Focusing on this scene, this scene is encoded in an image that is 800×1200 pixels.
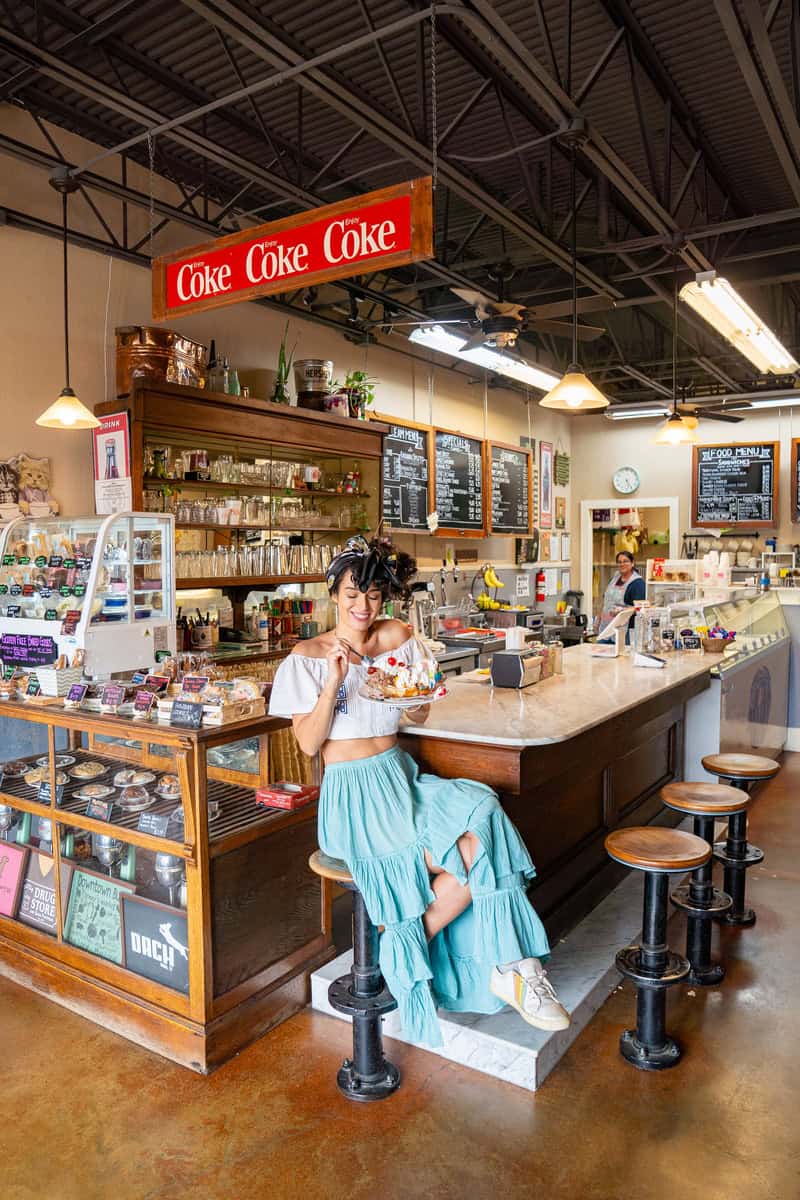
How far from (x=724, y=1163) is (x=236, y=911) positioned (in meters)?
1.67

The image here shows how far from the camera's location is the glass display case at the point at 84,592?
13.1 ft

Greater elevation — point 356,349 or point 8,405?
point 356,349

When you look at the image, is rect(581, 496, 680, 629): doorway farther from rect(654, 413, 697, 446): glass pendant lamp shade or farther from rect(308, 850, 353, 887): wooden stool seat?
rect(308, 850, 353, 887): wooden stool seat

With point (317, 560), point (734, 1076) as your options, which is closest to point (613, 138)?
point (317, 560)

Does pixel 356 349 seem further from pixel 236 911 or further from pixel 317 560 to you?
pixel 236 911

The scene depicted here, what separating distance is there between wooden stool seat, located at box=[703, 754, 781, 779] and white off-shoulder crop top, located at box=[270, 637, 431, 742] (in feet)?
5.74

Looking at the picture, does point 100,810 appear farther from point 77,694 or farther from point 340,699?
point 340,699

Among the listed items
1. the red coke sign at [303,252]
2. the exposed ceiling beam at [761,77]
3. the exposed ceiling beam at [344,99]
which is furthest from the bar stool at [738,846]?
the exposed ceiling beam at [344,99]

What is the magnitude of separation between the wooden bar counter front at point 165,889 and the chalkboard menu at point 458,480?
16.0 ft

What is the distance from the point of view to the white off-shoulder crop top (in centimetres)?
270

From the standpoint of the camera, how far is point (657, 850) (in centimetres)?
271

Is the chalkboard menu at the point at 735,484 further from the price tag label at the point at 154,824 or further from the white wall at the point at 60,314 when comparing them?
the price tag label at the point at 154,824

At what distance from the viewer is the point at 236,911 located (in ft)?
9.57

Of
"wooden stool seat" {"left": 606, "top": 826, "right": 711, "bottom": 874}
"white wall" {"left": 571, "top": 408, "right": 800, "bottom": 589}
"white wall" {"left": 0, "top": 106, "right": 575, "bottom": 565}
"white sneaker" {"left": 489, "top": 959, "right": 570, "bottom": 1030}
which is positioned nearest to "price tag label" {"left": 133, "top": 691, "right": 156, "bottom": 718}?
"white sneaker" {"left": 489, "top": 959, "right": 570, "bottom": 1030}
